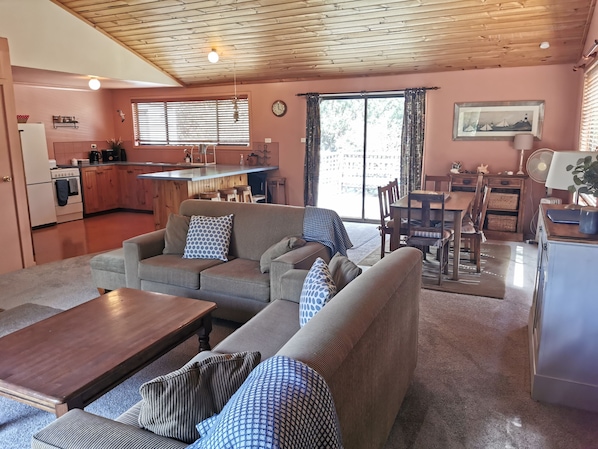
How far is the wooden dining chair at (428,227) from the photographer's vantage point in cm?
422

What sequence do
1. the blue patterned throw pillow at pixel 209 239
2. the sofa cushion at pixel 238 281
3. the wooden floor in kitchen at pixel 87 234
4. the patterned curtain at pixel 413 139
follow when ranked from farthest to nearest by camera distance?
the patterned curtain at pixel 413 139 → the wooden floor in kitchen at pixel 87 234 → the blue patterned throw pillow at pixel 209 239 → the sofa cushion at pixel 238 281

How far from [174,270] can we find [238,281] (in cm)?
59

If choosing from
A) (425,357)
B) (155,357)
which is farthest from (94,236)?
(425,357)

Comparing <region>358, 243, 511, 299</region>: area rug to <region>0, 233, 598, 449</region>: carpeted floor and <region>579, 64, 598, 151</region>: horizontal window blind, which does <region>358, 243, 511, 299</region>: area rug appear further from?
<region>579, 64, 598, 151</region>: horizontal window blind

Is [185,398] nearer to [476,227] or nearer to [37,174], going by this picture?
[476,227]

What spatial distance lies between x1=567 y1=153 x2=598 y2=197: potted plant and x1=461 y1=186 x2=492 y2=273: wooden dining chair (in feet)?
7.14

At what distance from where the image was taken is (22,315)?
368 cm

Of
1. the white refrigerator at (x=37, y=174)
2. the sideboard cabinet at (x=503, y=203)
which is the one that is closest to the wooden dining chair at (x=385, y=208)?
the sideboard cabinet at (x=503, y=203)

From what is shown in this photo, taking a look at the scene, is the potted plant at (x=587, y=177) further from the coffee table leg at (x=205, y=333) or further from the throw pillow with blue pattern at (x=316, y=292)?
the coffee table leg at (x=205, y=333)

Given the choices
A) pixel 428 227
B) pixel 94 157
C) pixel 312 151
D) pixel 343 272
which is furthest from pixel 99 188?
pixel 343 272

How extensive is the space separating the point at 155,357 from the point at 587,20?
5291 mm

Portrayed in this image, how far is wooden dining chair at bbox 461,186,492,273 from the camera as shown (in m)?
4.63

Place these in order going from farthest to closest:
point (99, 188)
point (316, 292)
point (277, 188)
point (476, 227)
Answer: point (99, 188), point (277, 188), point (476, 227), point (316, 292)

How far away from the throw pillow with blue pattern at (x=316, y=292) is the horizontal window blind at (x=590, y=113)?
317 cm
